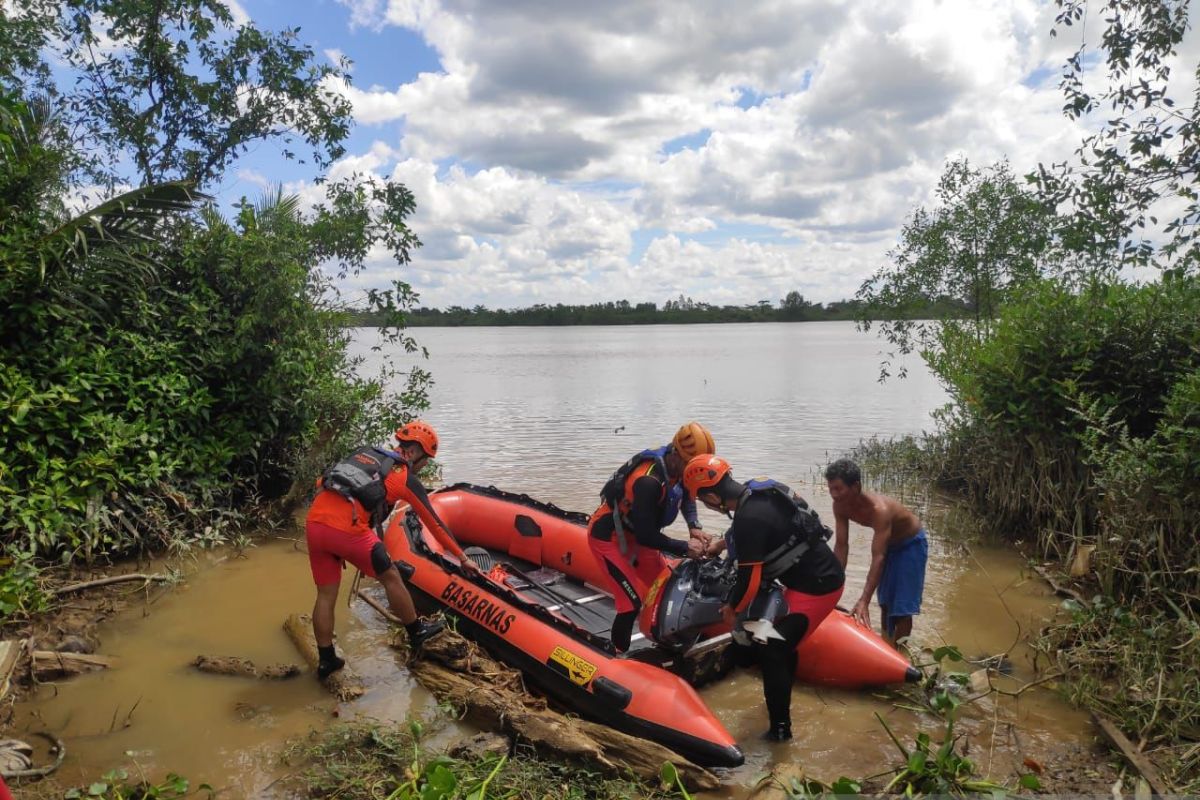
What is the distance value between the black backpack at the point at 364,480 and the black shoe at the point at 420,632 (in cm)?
79

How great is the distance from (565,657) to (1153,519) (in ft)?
13.3

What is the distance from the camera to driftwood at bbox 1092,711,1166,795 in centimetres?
346

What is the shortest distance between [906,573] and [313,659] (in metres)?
4.16

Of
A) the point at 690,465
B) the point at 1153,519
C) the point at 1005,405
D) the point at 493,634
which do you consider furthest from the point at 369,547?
the point at 1005,405

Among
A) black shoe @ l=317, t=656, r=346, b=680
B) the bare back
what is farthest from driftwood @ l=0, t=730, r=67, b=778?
the bare back

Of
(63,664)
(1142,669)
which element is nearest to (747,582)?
(1142,669)

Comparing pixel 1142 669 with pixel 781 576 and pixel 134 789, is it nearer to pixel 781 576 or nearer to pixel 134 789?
pixel 781 576

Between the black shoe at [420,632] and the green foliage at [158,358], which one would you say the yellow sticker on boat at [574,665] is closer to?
the black shoe at [420,632]

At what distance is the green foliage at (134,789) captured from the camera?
3.45 m

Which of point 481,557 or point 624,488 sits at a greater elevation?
point 624,488

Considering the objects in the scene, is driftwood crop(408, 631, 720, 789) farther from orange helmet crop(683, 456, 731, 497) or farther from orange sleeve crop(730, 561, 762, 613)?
orange helmet crop(683, 456, 731, 497)

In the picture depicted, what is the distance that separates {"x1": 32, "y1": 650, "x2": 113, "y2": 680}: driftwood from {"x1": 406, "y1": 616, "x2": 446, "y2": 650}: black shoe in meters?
2.06

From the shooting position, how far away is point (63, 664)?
16.2 ft

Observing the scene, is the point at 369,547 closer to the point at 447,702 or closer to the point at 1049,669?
the point at 447,702
